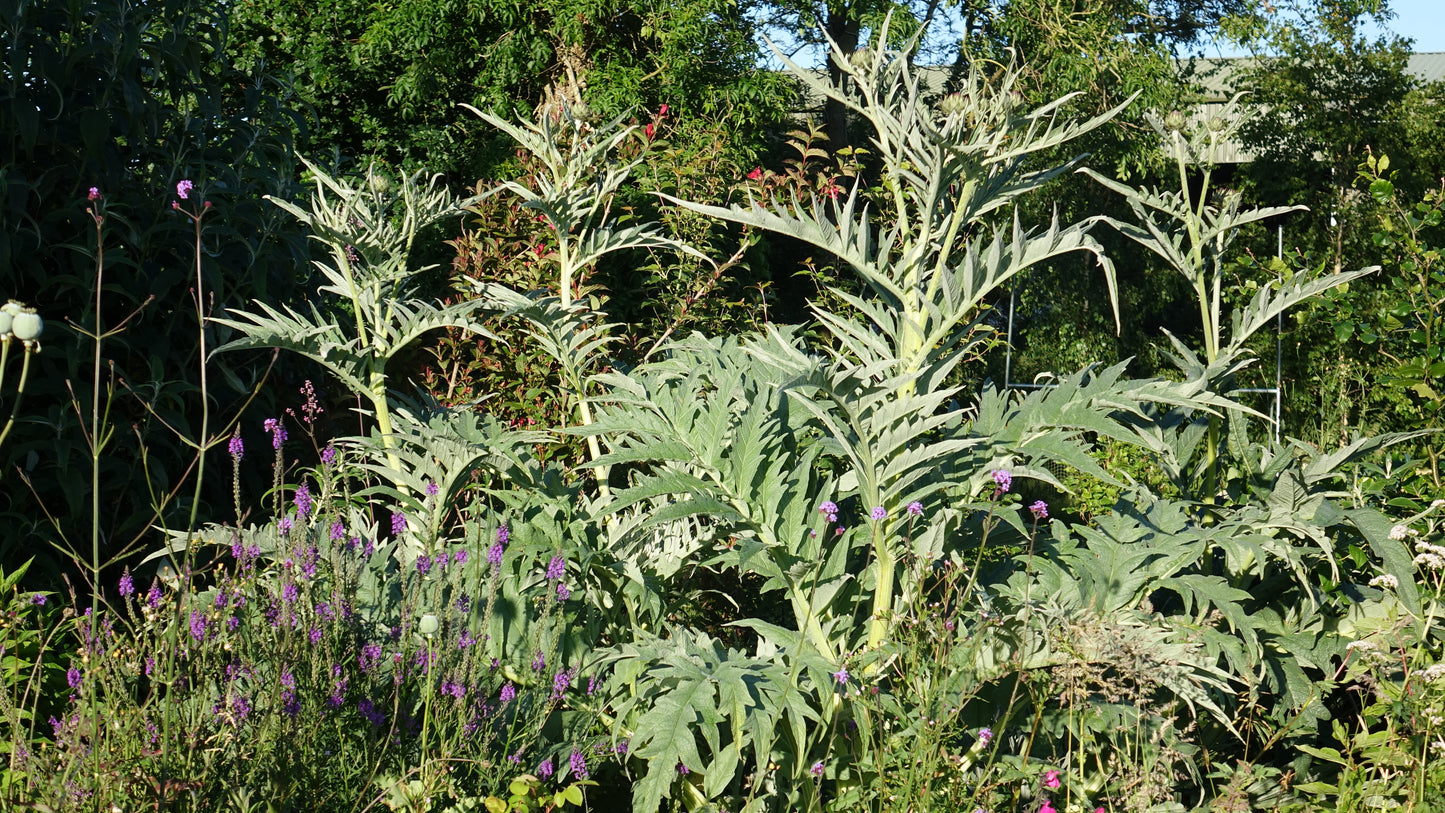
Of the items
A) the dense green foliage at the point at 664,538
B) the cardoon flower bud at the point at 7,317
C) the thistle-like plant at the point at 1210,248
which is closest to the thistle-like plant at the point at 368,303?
the dense green foliage at the point at 664,538

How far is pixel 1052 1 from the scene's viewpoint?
8805 mm

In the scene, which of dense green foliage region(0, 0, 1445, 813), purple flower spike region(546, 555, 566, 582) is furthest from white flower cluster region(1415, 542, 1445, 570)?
purple flower spike region(546, 555, 566, 582)

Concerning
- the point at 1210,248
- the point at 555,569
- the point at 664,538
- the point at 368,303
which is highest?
the point at 1210,248

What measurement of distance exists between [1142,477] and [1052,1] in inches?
187

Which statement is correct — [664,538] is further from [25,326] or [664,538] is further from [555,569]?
[25,326]

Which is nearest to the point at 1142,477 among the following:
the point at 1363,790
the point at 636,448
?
the point at 1363,790

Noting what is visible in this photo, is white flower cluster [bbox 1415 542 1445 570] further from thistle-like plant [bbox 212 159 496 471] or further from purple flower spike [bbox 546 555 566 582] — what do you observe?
thistle-like plant [bbox 212 159 496 471]

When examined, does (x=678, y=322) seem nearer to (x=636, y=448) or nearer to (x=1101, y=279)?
(x=636, y=448)

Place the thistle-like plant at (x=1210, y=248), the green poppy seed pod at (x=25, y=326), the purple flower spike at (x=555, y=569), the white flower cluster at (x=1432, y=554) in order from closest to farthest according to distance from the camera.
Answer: the green poppy seed pod at (x=25, y=326) → the purple flower spike at (x=555, y=569) → the white flower cluster at (x=1432, y=554) → the thistle-like plant at (x=1210, y=248)

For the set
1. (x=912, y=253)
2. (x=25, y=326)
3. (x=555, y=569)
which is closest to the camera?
(x=25, y=326)

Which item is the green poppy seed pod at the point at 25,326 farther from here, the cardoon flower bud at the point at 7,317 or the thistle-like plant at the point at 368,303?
the thistle-like plant at the point at 368,303

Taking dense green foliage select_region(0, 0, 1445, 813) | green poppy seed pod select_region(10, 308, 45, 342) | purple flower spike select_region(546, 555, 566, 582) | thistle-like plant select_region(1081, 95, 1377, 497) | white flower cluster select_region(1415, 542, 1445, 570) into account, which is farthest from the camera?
thistle-like plant select_region(1081, 95, 1377, 497)

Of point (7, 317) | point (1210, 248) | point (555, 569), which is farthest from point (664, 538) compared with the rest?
point (7, 317)

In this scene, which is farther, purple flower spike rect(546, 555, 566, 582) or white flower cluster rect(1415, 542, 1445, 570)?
white flower cluster rect(1415, 542, 1445, 570)
